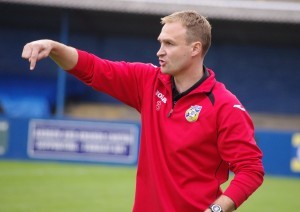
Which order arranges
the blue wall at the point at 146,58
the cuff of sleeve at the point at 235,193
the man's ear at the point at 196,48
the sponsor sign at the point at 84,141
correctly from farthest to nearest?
the blue wall at the point at 146,58 → the sponsor sign at the point at 84,141 → the man's ear at the point at 196,48 → the cuff of sleeve at the point at 235,193

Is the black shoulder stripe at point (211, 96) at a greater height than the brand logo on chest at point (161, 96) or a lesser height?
greater

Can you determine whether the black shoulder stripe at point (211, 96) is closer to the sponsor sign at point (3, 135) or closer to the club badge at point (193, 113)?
the club badge at point (193, 113)

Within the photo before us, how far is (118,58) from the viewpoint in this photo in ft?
83.6

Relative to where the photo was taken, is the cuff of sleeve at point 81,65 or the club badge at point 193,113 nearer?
the club badge at point 193,113

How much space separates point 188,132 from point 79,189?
9.27 m

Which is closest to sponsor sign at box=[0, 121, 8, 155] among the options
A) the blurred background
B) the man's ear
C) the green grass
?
the blurred background

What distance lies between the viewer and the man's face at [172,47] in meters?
4.29

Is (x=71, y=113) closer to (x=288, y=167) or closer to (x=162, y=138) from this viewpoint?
(x=288, y=167)

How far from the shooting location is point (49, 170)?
16.2 meters

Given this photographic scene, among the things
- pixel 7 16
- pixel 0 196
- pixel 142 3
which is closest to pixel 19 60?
pixel 7 16

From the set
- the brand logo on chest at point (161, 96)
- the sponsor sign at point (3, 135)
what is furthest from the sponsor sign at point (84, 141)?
the brand logo on chest at point (161, 96)

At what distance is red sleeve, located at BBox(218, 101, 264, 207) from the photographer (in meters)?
4.05

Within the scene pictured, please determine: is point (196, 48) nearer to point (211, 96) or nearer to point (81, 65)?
point (211, 96)

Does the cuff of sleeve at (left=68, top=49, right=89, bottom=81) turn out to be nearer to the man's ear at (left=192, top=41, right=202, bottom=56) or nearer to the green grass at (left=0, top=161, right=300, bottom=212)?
the man's ear at (left=192, top=41, right=202, bottom=56)
